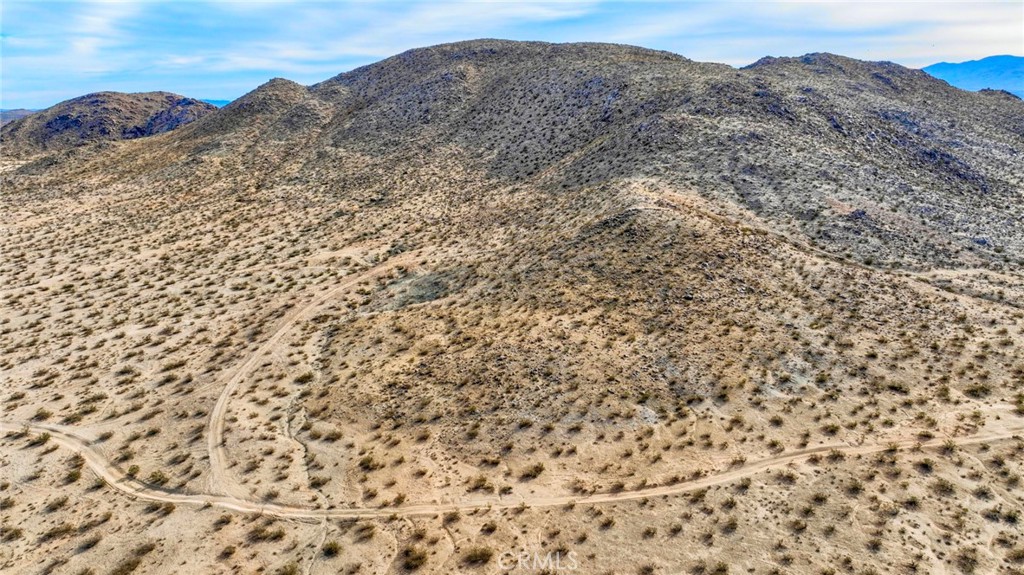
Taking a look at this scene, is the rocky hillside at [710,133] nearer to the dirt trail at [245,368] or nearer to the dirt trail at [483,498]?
the dirt trail at [483,498]

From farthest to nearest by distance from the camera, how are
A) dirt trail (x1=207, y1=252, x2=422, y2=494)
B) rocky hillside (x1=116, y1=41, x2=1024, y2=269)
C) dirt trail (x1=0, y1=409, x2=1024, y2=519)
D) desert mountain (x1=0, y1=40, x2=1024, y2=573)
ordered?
rocky hillside (x1=116, y1=41, x2=1024, y2=269)
dirt trail (x1=207, y1=252, x2=422, y2=494)
dirt trail (x1=0, y1=409, x2=1024, y2=519)
desert mountain (x1=0, y1=40, x2=1024, y2=573)

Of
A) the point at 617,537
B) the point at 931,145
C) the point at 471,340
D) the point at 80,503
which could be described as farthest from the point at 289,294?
the point at 931,145

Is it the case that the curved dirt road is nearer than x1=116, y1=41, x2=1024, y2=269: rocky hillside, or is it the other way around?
the curved dirt road

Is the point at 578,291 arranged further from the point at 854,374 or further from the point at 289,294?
the point at 289,294

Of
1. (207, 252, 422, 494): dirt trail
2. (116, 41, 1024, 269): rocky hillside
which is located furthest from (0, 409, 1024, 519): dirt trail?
(116, 41, 1024, 269): rocky hillside

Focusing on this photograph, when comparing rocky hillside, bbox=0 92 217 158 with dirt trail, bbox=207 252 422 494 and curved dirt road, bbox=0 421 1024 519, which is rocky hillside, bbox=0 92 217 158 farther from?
curved dirt road, bbox=0 421 1024 519

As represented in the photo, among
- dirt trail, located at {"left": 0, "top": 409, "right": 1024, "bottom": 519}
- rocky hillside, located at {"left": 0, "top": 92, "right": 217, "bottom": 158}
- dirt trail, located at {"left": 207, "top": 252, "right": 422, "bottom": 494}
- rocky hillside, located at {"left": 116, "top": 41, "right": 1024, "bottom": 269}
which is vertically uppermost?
rocky hillside, located at {"left": 0, "top": 92, "right": 217, "bottom": 158}

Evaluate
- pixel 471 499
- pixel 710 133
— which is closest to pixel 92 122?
pixel 710 133

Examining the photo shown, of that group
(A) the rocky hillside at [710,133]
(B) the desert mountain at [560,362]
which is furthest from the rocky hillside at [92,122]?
(B) the desert mountain at [560,362]
